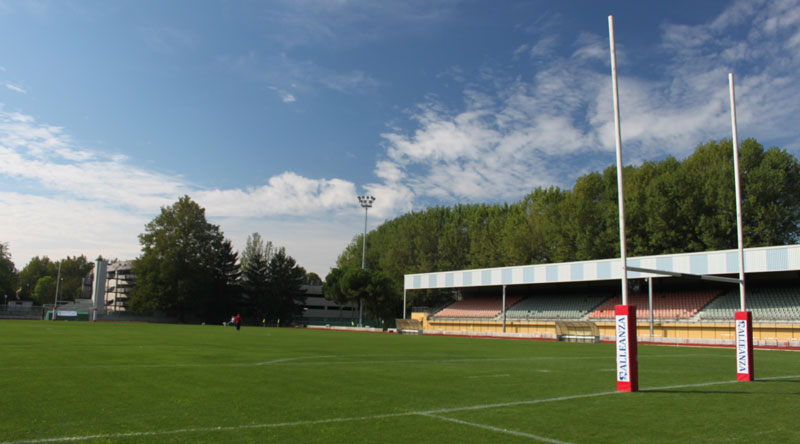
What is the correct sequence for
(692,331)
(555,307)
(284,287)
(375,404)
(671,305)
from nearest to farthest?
(375,404), (692,331), (671,305), (555,307), (284,287)

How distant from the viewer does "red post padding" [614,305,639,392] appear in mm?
10164

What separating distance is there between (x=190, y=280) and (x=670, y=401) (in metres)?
80.9

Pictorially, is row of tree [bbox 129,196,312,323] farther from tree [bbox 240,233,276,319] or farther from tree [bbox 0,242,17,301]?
tree [bbox 0,242,17,301]

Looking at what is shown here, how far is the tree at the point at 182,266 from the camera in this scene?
80812mm

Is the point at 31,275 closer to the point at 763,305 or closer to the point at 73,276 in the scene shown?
the point at 73,276

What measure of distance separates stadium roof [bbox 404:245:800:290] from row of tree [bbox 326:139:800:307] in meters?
6.44

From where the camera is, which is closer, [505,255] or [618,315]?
[618,315]

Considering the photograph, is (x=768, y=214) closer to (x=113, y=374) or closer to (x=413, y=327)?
(x=413, y=327)

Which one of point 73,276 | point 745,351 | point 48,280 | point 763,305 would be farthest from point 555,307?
point 73,276

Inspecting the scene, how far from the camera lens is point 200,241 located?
284ft

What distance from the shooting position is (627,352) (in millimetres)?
10195

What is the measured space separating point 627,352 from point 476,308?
5327cm

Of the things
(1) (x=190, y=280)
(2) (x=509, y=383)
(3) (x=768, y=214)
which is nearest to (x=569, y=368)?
(2) (x=509, y=383)

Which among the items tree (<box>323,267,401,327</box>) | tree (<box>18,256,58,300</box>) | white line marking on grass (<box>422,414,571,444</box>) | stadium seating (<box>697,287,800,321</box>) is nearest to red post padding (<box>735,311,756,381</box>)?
white line marking on grass (<box>422,414,571,444</box>)
